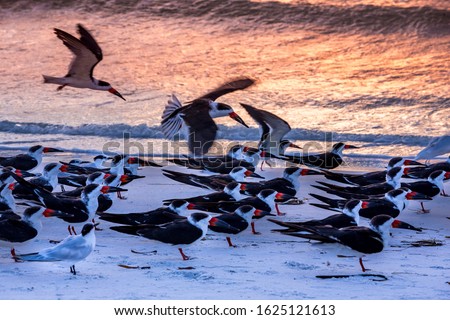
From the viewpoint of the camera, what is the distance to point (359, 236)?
705cm

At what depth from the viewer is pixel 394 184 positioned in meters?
9.13

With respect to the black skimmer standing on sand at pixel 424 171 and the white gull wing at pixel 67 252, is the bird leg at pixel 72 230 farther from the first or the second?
the black skimmer standing on sand at pixel 424 171

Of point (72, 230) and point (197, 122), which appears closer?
point (72, 230)

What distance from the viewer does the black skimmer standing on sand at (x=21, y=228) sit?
7.12m

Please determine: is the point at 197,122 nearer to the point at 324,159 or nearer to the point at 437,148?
the point at 324,159

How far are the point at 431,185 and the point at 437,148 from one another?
162cm

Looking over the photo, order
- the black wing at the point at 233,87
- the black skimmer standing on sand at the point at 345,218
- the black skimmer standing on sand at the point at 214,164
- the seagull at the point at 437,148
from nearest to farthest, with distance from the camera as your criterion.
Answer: the black skimmer standing on sand at the point at 345,218, the black skimmer standing on sand at the point at 214,164, the seagull at the point at 437,148, the black wing at the point at 233,87

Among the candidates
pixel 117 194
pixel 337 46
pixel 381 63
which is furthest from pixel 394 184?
pixel 337 46

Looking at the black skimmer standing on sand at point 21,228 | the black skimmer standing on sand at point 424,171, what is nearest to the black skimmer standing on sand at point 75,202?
the black skimmer standing on sand at point 21,228

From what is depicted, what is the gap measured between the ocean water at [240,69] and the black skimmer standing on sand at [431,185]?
2.36 metres

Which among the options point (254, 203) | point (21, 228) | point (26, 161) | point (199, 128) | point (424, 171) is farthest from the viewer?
point (199, 128)

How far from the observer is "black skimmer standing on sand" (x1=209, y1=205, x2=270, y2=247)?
7688mm

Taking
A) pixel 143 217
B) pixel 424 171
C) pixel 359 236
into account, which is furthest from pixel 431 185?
pixel 143 217

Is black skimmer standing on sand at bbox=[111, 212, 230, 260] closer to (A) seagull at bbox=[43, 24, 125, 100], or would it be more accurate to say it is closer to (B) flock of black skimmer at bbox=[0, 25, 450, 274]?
(B) flock of black skimmer at bbox=[0, 25, 450, 274]
